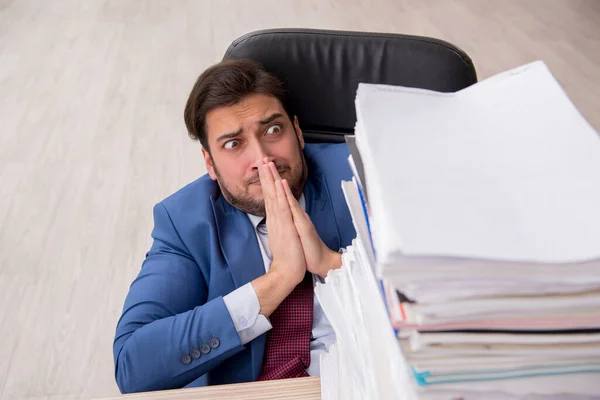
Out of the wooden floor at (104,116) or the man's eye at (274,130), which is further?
the wooden floor at (104,116)

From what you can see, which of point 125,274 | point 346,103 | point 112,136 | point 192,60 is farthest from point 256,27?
point 346,103

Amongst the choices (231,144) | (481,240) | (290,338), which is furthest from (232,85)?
(481,240)

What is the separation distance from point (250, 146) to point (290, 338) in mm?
476

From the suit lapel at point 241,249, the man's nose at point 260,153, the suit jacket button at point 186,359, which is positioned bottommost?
the suit jacket button at point 186,359

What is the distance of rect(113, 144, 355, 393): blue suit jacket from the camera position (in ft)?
3.43

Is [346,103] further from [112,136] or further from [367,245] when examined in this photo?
[112,136]

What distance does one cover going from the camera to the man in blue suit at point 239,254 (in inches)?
41.6

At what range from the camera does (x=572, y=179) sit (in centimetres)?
46

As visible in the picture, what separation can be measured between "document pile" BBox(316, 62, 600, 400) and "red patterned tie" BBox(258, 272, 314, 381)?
0.64m

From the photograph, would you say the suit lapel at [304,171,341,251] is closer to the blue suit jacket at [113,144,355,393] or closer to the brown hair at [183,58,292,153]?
the blue suit jacket at [113,144,355,393]

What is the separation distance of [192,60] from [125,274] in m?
1.73

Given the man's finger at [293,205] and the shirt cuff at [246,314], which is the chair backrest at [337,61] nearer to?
the man's finger at [293,205]

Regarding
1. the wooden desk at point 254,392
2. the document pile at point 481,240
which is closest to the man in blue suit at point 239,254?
the wooden desk at point 254,392

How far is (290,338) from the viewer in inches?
47.5
